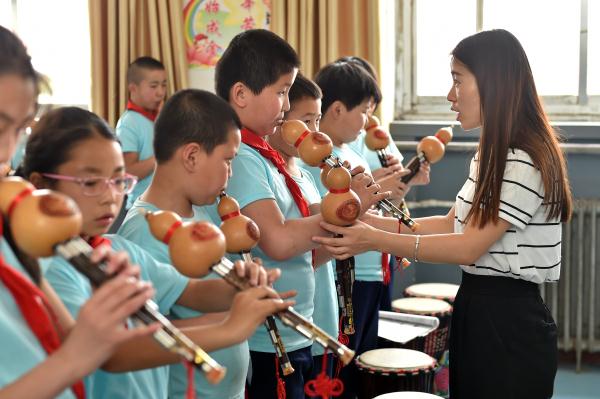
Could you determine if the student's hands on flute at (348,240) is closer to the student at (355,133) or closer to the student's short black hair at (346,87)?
the student at (355,133)

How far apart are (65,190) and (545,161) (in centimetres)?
130

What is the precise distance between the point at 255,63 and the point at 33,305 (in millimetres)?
1230

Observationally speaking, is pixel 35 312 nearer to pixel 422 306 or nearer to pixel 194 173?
pixel 194 173

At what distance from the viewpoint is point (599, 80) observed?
187 inches

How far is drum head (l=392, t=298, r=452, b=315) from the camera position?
3.74 metres

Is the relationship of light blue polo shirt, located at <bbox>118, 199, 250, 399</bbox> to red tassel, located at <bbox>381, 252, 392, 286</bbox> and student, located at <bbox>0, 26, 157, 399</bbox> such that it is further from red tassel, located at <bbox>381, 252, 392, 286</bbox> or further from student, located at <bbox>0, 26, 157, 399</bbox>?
red tassel, located at <bbox>381, 252, 392, 286</bbox>

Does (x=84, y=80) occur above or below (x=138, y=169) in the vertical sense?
above

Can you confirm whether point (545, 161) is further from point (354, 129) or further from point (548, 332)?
point (354, 129)

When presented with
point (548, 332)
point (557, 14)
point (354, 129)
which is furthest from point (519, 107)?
Answer: point (557, 14)

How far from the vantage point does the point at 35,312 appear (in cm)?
113

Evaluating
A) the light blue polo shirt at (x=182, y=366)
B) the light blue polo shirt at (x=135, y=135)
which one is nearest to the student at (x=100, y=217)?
the light blue polo shirt at (x=182, y=366)

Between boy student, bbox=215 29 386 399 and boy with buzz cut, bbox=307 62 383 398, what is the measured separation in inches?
34.4

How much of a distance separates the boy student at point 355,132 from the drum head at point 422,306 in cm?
51

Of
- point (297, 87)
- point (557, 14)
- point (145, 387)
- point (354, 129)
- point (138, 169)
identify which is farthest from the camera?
point (557, 14)
